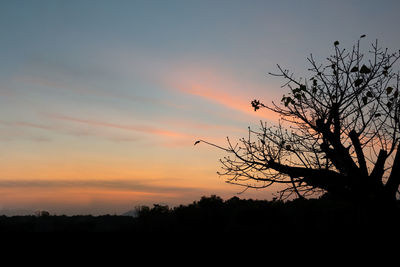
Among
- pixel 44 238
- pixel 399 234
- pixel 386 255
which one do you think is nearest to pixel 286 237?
pixel 386 255

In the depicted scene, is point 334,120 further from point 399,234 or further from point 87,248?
point 87,248

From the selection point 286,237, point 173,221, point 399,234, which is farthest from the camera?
point 173,221

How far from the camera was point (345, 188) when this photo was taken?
13289 mm

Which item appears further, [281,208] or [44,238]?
[281,208]

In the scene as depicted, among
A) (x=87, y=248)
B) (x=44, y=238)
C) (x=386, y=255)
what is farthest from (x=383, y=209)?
(x=44, y=238)

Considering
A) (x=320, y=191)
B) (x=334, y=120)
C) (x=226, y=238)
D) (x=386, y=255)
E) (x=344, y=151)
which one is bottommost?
(x=386, y=255)

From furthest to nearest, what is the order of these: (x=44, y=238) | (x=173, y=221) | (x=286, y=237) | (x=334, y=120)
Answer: (x=173, y=221) < (x=334, y=120) < (x=286, y=237) < (x=44, y=238)

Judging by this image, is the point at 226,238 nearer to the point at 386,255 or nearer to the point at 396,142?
the point at 386,255

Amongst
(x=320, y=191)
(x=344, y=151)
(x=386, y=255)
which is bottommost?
(x=386, y=255)

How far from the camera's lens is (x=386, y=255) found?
1133 cm

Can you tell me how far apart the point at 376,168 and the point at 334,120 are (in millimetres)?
2234

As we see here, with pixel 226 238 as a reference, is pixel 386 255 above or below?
below

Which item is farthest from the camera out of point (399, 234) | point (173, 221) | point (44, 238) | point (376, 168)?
point (173, 221)

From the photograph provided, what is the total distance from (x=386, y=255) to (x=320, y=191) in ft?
10.1
